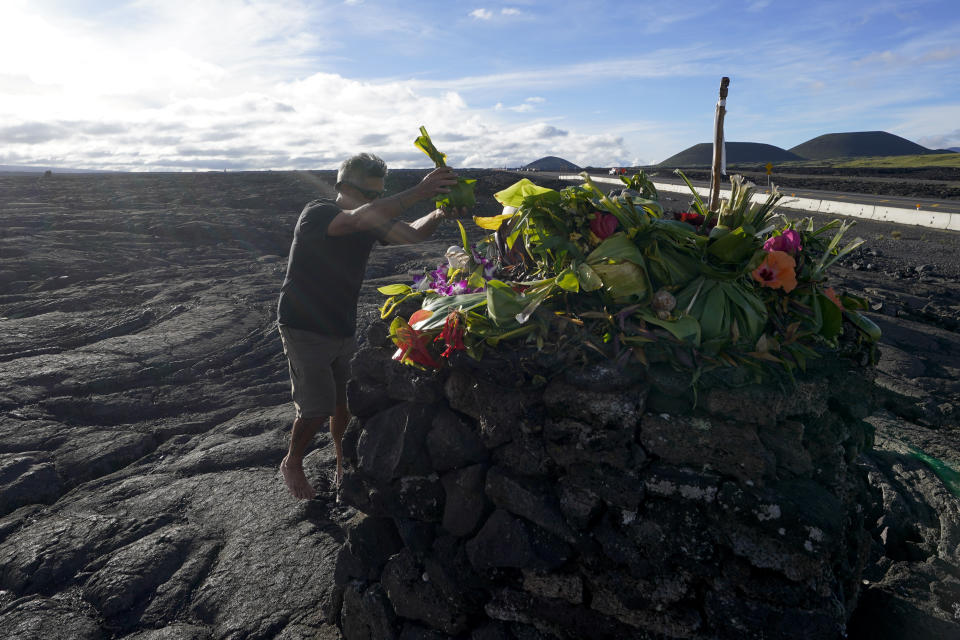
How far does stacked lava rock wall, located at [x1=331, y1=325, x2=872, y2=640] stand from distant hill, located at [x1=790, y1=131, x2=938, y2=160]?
93474 mm

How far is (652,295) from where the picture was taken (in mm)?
2318

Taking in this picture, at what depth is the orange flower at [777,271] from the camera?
7.49 feet

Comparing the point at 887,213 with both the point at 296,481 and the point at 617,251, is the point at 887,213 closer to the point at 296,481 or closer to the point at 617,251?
the point at 617,251

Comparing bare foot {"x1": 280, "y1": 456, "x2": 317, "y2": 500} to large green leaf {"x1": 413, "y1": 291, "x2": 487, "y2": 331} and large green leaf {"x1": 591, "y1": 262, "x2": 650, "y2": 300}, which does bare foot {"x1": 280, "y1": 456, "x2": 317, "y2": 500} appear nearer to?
large green leaf {"x1": 413, "y1": 291, "x2": 487, "y2": 331}

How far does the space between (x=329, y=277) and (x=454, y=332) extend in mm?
1296

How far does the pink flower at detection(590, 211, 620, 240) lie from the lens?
243cm

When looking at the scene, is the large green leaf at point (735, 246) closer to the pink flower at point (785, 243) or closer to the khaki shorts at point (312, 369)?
the pink flower at point (785, 243)

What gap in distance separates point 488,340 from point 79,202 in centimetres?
2375

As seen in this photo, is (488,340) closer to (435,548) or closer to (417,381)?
(417,381)

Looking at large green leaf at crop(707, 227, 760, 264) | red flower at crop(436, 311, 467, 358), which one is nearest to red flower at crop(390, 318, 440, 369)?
red flower at crop(436, 311, 467, 358)

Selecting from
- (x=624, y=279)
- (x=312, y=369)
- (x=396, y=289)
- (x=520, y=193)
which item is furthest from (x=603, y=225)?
(x=312, y=369)

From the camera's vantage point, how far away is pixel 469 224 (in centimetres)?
A: 1886

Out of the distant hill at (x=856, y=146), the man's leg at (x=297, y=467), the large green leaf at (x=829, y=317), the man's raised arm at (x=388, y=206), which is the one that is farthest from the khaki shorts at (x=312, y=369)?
the distant hill at (x=856, y=146)

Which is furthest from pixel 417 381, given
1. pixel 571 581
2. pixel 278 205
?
pixel 278 205
